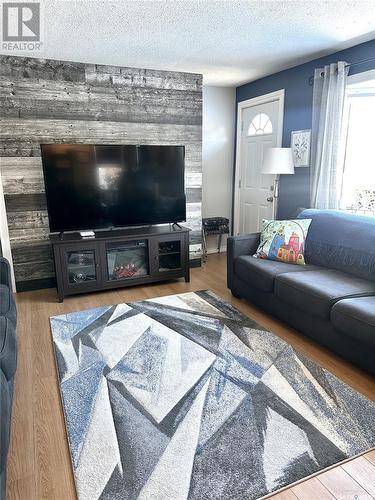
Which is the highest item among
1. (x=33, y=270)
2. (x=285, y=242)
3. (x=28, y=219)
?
(x=28, y=219)

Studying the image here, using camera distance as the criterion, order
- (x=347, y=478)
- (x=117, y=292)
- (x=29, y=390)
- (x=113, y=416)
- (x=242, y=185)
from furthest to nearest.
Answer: (x=242, y=185) → (x=117, y=292) → (x=29, y=390) → (x=113, y=416) → (x=347, y=478)

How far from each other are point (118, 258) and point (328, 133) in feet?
8.13

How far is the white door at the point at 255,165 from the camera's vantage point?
14.1ft

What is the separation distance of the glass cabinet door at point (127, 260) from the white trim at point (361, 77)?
2.53 meters

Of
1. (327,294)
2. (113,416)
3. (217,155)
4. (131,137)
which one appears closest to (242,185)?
(217,155)

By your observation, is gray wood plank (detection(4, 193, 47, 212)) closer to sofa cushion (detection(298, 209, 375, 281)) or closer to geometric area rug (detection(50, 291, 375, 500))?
geometric area rug (detection(50, 291, 375, 500))

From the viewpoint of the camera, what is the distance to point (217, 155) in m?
4.99

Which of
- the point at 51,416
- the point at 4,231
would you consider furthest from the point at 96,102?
the point at 51,416

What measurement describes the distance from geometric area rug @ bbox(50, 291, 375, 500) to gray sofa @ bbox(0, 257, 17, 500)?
0.36 metres

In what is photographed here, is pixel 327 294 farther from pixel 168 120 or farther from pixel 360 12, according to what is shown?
pixel 168 120

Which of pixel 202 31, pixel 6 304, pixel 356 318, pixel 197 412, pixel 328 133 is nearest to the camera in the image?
pixel 197 412

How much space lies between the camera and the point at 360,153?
3377mm

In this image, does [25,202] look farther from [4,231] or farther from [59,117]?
[59,117]

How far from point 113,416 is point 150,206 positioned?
2.35m
